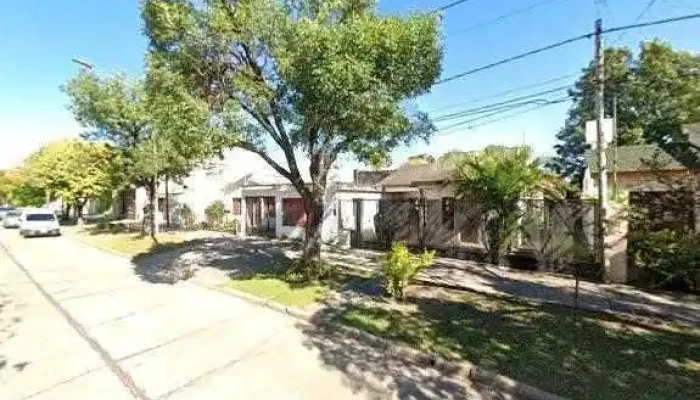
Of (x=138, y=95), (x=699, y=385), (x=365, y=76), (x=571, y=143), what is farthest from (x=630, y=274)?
(x=571, y=143)

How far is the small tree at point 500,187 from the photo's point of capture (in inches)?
493

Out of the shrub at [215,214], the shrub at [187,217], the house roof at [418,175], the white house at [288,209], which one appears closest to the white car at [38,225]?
the shrub at [187,217]

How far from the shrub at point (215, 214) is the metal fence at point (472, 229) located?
10845mm

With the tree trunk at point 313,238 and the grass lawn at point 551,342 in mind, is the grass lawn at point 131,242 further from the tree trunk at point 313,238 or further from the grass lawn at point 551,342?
the grass lawn at point 551,342

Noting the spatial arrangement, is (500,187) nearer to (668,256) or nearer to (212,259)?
(668,256)

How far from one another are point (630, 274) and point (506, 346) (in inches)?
234

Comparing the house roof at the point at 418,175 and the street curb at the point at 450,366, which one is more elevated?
the house roof at the point at 418,175

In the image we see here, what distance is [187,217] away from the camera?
1093 inches

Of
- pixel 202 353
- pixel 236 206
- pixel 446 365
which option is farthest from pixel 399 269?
pixel 236 206

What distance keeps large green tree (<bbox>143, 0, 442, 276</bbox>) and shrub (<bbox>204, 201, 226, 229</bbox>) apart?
602 inches

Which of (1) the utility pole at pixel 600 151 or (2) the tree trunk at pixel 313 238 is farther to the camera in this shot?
(2) the tree trunk at pixel 313 238

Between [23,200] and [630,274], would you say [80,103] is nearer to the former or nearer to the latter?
[630,274]

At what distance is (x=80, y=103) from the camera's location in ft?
72.1

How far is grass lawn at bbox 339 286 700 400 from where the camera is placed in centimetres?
551
